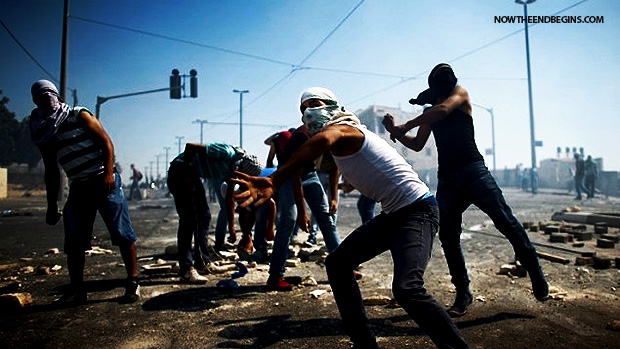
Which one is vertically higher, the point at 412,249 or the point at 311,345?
the point at 412,249

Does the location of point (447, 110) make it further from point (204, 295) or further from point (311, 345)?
point (204, 295)

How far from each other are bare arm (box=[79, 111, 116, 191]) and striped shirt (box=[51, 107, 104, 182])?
0.05 metres

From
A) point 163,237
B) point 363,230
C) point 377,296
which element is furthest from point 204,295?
point 163,237

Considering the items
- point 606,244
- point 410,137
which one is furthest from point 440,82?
point 606,244

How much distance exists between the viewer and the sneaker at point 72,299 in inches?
123

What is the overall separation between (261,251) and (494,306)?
3068mm

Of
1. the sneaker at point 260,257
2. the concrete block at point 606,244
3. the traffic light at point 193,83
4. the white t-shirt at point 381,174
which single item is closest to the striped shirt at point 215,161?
the sneaker at point 260,257

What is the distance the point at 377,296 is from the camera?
3.29 metres

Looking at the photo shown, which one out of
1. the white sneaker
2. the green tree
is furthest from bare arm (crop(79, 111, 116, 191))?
the green tree

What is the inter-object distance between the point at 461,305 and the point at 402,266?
56.9 inches

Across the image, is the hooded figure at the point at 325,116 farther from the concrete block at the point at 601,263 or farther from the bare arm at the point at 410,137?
the concrete block at the point at 601,263

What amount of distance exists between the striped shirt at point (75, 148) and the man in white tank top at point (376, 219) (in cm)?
217

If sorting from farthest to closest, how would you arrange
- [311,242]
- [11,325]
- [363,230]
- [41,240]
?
[41,240] < [311,242] < [11,325] < [363,230]

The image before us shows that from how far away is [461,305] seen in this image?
2.92 meters
